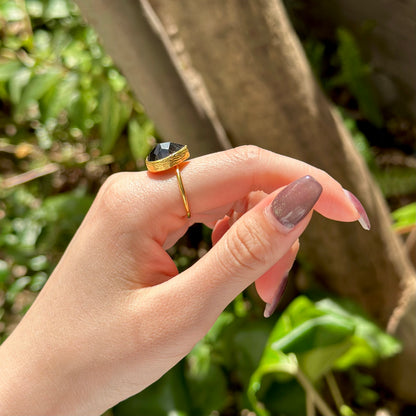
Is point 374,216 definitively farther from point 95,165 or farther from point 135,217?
point 95,165

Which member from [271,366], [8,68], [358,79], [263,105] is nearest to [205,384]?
[271,366]

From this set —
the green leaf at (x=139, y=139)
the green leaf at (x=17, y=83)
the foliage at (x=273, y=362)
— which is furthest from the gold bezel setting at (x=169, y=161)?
the green leaf at (x=17, y=83)

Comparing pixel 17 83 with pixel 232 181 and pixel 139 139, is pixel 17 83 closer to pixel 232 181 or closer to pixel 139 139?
pixel 139 139

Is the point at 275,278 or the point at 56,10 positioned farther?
the point at 56,10

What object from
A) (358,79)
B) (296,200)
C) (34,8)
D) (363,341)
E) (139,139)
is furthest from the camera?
(358,79)

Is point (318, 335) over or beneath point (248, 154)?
beneath

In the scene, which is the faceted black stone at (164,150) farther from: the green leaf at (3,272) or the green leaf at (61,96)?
the green leaf at (3,272)

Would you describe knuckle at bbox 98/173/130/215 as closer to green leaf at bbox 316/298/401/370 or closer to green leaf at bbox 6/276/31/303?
green leaf at bbox 316/298/401/370

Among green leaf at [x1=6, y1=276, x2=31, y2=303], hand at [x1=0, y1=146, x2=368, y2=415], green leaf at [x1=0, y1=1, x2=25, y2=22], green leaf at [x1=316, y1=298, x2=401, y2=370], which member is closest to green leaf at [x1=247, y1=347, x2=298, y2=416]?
green leaf at [x1=316, y1=298, x2=401, y2=370]

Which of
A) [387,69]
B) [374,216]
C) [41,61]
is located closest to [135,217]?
[374,216]
